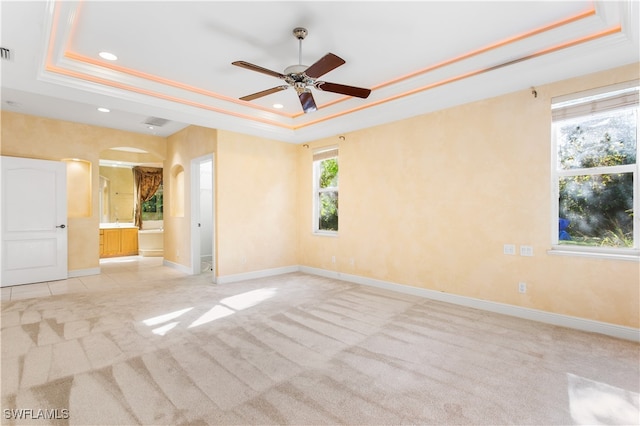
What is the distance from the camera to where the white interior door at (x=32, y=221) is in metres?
5.11

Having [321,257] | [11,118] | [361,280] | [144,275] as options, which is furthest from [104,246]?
[361,280]

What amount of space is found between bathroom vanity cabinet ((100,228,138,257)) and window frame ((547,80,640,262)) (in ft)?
31.2

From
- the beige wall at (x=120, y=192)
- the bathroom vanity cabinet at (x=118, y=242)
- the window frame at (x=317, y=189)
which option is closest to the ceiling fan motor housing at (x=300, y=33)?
the window frame at (x=317, y=189)

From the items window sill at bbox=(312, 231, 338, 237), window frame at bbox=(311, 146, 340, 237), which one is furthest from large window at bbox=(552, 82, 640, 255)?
window frame at bbox=(311, 146, 340, 237)

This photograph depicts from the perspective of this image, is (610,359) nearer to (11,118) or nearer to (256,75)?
(256,75)

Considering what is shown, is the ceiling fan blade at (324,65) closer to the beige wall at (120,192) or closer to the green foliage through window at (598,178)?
the green foliage through window at (598,178)

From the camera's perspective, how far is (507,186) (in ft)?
12.4

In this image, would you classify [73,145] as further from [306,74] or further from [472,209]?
[472,209]

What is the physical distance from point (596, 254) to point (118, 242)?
32.8 ft

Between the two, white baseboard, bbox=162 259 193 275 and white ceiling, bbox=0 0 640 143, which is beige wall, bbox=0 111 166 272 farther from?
white baseboard, bbox=162 259 193 275

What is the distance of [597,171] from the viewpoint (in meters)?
3.29

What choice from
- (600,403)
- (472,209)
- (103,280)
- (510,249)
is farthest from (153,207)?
(600,403)

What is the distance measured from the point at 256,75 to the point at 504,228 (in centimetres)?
361

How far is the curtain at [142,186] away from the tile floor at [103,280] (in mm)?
1999
